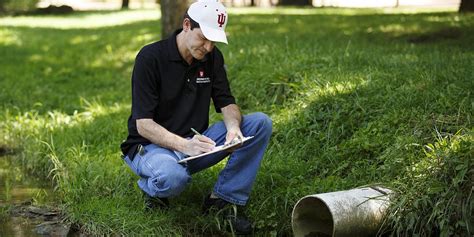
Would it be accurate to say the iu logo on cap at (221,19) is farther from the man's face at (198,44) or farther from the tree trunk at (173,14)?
the tree trunk at (173,14)

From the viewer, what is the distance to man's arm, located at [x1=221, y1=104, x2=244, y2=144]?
4946mm

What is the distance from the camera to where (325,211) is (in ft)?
16.6

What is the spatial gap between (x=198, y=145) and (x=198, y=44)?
655 mm

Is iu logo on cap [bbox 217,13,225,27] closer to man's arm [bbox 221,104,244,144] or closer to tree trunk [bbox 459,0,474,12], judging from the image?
man's arm [bbox 221,104,244,144]

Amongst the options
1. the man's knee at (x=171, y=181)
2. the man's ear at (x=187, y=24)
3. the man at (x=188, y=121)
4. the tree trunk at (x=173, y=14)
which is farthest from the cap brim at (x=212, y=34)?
the tree trunk at (x=173, y=14)

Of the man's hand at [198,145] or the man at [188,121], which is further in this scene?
the man at [188,121]

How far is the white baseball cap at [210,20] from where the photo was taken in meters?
4.80

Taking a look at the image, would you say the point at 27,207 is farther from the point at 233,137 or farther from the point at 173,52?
the point at 233,137

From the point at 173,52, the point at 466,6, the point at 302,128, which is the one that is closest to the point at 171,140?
the point at 173,52

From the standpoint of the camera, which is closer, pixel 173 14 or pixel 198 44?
pixel 198 44

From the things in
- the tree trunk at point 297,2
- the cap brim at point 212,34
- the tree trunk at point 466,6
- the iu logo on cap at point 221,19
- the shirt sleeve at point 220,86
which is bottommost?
the tree trunk at point 297,2

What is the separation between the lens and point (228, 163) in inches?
202

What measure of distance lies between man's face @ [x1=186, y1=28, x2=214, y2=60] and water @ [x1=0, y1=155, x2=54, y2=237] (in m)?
1.62

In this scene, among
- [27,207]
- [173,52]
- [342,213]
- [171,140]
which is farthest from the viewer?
[27,207]
